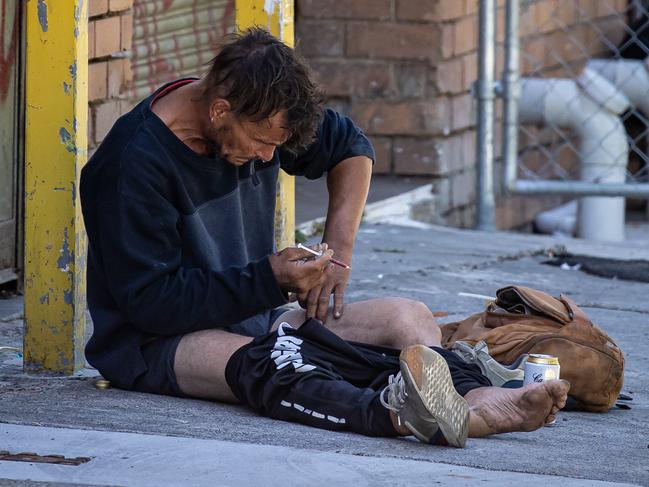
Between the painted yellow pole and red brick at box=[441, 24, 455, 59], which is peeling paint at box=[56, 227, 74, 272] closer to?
the painted yellow pole

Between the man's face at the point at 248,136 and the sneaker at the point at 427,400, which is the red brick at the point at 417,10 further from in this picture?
the sneaker at the point at 427,400

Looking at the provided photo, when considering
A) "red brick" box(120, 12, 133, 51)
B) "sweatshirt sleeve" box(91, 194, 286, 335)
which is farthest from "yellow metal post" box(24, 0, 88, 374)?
"red brick" box(120, 12, 133, 51)

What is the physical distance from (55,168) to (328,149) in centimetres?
83

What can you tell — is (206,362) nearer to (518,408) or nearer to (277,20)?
(518,408)

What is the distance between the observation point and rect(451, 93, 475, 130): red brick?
26.6 ft

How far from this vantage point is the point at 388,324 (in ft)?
11.8

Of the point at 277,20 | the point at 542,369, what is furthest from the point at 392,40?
the point at 542,369

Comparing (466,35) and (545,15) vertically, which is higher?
(545,15)

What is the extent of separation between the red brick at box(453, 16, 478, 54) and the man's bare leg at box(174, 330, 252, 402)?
487cm

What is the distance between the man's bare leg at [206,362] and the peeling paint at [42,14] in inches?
36.6

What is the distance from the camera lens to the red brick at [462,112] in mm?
8117

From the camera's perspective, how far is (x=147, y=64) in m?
5.91

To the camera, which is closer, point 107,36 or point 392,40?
point 107,36

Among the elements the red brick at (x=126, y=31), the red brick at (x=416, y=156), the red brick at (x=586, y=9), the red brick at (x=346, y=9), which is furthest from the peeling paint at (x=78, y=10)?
the red brick at (x=586, y=9)
